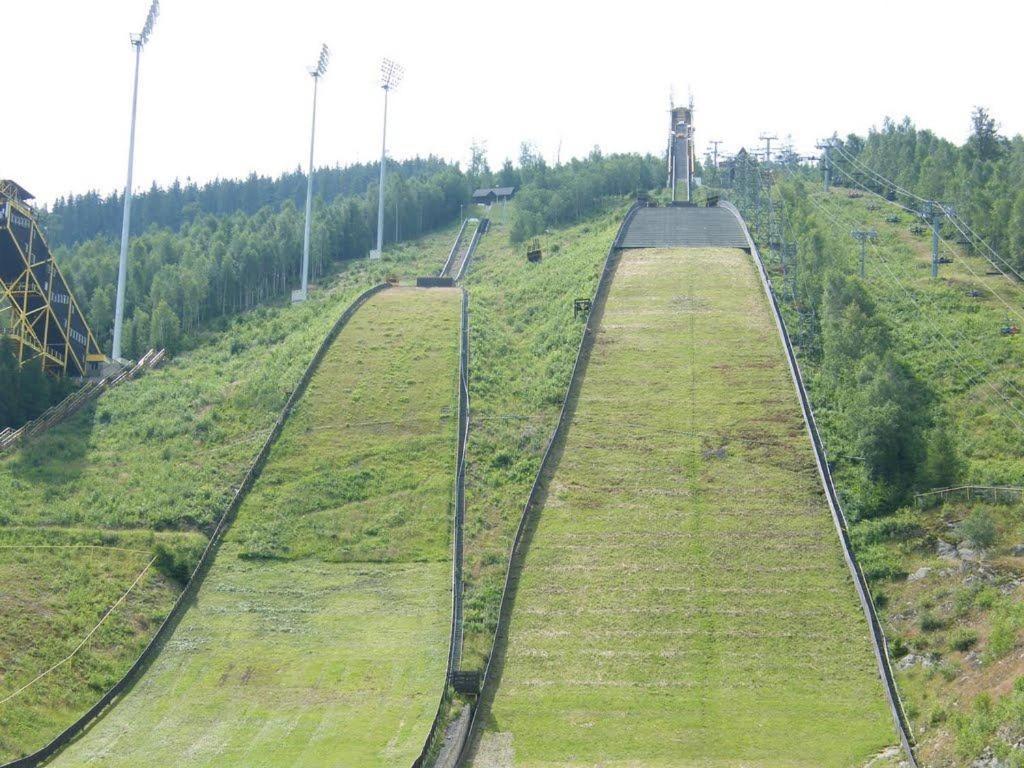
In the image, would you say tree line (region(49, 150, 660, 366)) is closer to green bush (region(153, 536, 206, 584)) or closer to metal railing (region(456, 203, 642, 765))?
metal railing (region(456, 203, 642, 765))

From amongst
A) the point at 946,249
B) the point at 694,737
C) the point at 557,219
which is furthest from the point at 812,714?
the point at 557,219

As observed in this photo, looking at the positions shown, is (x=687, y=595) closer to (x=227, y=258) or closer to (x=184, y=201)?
(x=227, y=258)

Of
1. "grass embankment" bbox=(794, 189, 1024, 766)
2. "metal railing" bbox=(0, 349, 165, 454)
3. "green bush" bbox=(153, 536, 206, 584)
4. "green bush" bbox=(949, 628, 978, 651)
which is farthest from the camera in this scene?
"metal railing" bbox=(0, 349, 165, 454)

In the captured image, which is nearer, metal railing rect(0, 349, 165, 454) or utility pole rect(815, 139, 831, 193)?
metal railing rect(0, 349, 165, 454)

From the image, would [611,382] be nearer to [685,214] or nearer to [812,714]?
[812,714]

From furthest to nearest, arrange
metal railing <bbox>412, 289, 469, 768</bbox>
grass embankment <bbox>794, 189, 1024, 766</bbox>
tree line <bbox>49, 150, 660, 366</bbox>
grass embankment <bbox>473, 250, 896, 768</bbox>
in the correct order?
tree line <bbox>49, 150, 660, 366</bbox>, grass embankment <bbox>473, 250, 896, 768</bbox>, metal railing <bbox>412, 289, 469, 768</bbox>, grass embankment <bbox>794, 189, 1024, 766</bbox>

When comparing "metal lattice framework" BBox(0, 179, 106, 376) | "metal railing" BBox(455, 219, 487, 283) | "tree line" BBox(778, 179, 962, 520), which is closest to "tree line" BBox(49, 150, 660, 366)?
"metal railing" BBox(455, 219, 487, 283)
